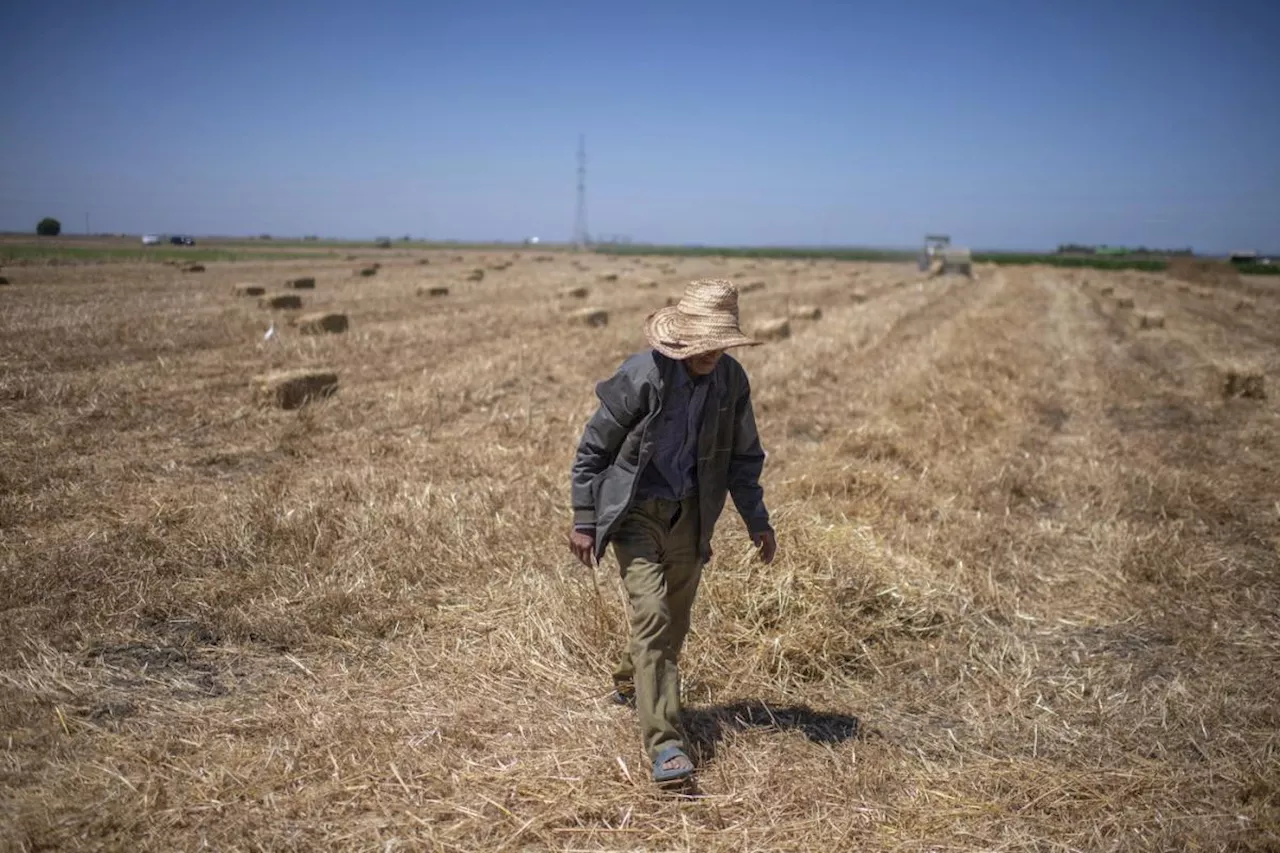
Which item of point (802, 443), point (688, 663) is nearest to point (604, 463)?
point (688, 663)

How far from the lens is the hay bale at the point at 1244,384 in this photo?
10938 mm

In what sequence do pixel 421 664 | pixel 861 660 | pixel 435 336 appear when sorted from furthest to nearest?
pixel 435 336, pixel 861 660, pixel 421 664

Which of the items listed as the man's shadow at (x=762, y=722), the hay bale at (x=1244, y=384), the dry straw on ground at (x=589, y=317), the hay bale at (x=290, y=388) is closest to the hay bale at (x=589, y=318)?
the dry straw on ground at (x=589, y=317)

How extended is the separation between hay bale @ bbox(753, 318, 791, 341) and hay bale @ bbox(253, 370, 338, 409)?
7648mm

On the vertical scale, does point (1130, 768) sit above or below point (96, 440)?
below

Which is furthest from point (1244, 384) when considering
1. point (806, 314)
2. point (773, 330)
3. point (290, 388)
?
point (290, 388)

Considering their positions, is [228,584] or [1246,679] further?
[228,584]

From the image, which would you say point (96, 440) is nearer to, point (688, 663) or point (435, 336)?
point (688, 663)

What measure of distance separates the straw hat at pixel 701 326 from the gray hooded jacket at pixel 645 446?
0.31ft

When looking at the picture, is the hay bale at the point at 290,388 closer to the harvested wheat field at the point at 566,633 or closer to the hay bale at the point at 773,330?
the harvested wheat field at the point at 566,633

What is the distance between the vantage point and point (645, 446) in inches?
136

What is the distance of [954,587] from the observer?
525cm

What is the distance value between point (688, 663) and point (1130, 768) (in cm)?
192

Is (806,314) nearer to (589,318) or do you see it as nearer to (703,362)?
(589,318)
